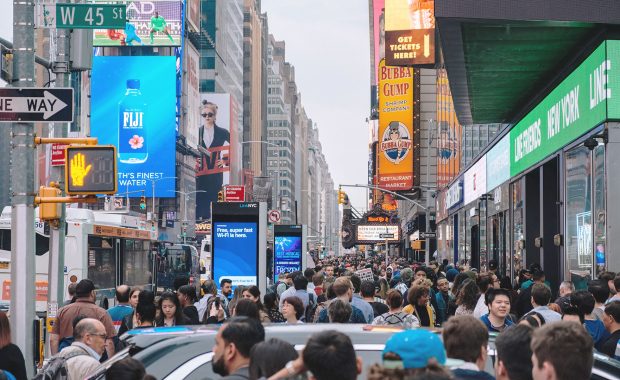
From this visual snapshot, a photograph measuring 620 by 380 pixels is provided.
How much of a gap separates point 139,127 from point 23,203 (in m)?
109

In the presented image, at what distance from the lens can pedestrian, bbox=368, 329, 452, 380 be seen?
4555 millimetres

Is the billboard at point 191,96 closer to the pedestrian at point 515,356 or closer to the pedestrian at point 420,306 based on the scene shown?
the pedestrian at point 420,306

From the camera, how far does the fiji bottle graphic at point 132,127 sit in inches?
4680

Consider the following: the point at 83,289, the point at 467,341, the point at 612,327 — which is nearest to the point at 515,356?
the point at 467,341

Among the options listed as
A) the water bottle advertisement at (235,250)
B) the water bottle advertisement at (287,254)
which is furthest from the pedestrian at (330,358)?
the water bottle advertisement at (287,254)

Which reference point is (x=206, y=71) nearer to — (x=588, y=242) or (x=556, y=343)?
(x=588, y=242)

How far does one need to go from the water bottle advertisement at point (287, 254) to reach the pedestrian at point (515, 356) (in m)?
32.1

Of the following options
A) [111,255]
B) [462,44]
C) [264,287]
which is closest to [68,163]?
[462,44]

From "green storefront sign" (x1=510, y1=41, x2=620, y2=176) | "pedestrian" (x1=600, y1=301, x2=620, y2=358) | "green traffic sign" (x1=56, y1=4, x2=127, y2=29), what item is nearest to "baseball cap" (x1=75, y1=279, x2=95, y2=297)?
"green traffic sign" (x1=56, y1=4, x2=127, y2=29)

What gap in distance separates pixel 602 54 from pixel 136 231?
18.9 metres

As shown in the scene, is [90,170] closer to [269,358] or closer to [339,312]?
[339,312]

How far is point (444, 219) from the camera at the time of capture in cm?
5653

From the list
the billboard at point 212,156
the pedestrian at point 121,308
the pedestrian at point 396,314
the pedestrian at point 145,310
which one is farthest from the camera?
the billboard at point 212,156

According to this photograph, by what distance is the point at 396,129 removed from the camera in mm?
91438
